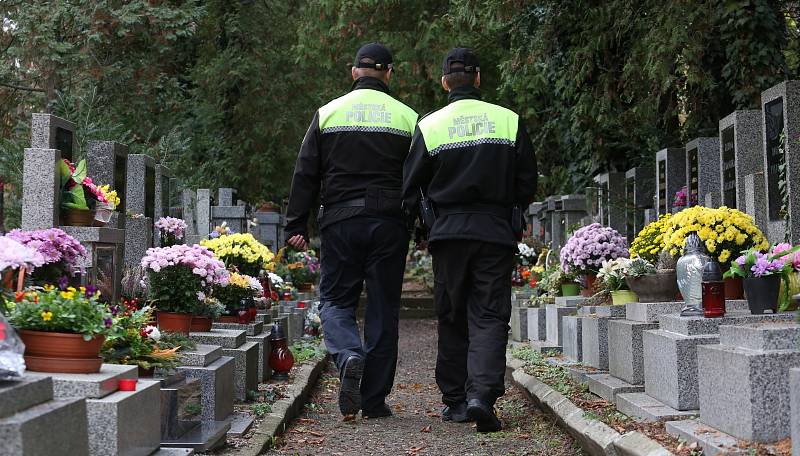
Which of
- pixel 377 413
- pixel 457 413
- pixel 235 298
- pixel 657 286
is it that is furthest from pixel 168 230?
pixel 657 286

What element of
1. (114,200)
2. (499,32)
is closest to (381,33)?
(499,32)

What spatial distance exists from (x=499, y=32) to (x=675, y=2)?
404 inches

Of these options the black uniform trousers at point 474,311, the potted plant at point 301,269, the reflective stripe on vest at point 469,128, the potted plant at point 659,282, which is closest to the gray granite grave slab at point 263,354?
the black uniform trousers at point 474,311

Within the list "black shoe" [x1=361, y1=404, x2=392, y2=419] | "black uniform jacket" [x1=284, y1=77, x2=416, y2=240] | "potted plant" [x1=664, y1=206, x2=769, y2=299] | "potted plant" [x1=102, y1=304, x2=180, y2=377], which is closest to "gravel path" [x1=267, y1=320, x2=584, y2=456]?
"black shoe" [x1=361, y1=404, x2=392, y2=419]

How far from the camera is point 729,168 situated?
1178cm

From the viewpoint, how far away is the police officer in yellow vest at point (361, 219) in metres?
7.93

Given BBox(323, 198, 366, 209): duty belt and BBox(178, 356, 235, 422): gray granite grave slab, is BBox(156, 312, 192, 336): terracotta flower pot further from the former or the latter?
BBox(323, 198, 366, 209): duty belt

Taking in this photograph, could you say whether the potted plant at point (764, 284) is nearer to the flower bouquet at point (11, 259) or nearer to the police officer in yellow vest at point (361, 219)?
the police officer in yellow vest at point (361, 219)

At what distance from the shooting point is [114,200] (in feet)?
29.0

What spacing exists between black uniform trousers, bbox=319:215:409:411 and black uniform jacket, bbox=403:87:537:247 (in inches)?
14.1

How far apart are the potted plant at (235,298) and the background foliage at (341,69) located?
5025 millimetres

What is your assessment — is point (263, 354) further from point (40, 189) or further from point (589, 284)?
point (589, 284)

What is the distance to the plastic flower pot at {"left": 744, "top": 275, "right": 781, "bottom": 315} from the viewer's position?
639 cm

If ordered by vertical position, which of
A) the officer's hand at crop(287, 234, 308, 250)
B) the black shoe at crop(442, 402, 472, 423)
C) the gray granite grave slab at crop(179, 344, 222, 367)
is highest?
the officer's hand at crop(287, 234, 308, 250)
